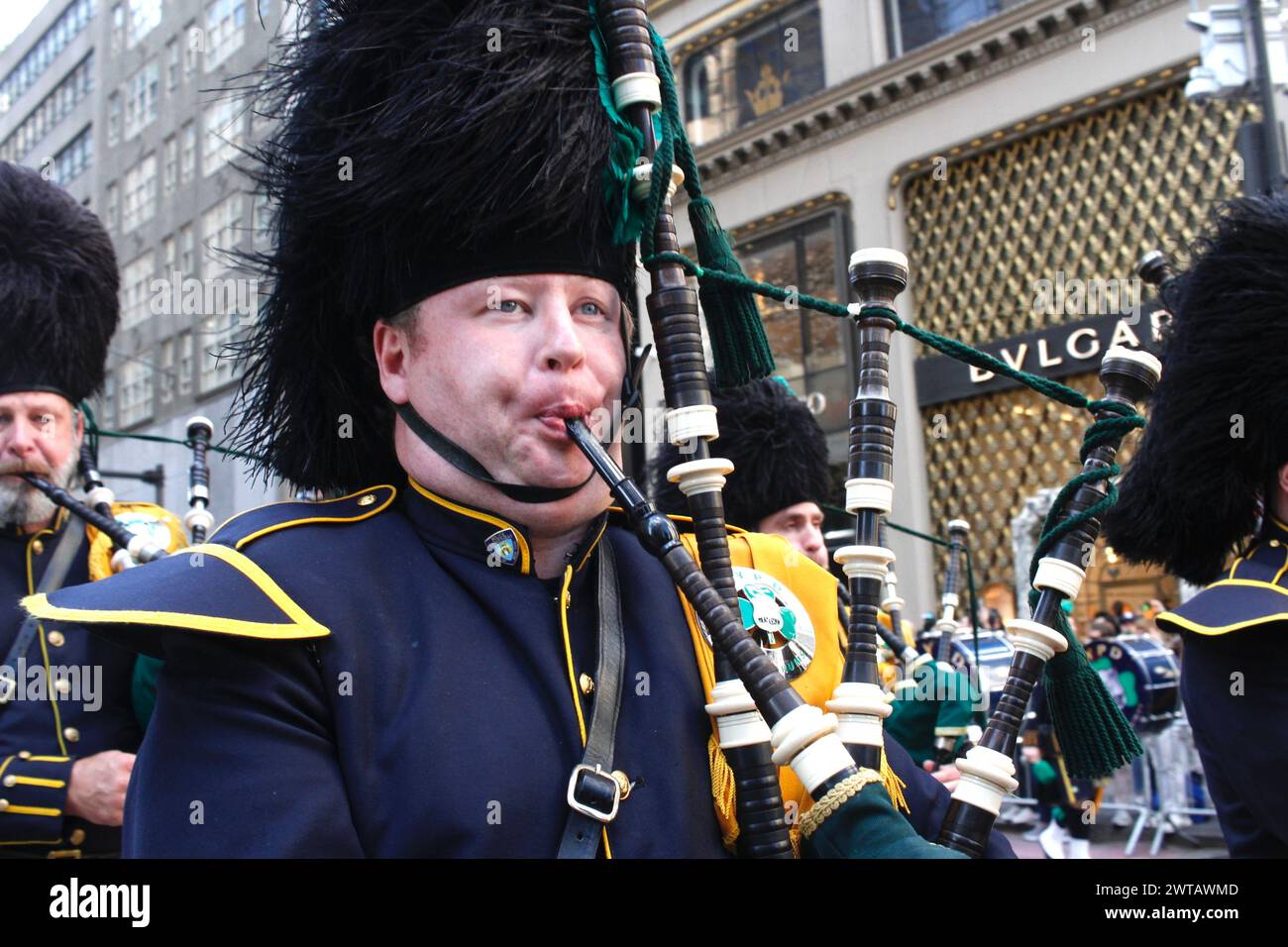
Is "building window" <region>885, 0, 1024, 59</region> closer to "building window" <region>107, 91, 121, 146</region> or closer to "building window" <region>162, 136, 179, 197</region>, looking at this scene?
"building window" <region>162, 136, 179, 197</region>

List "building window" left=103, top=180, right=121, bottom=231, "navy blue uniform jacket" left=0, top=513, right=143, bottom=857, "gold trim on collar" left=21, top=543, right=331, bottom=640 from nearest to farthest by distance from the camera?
"gold trim on collar" left=21, top=543, right=331, bottom=640
"navy blue uniform jacket" left=0, top=513, right=143, bottom=857
"building window" left=103, top=180, right=121, bottom=231

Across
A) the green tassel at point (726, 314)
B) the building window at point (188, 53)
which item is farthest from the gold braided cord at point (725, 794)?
the building window at point (188, 53)

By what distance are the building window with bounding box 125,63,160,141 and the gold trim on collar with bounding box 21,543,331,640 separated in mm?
28978

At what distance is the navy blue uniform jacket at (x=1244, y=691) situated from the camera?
2723 mm

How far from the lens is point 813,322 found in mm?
16047

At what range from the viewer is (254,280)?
2.80 meters

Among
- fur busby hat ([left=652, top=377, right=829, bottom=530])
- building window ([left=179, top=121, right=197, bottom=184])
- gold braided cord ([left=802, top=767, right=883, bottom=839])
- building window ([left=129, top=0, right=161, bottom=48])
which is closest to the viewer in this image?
gold braided cord ([left=802, top=767, right=883, bottom=839])

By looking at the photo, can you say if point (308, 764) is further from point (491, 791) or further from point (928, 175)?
point (928, 175)

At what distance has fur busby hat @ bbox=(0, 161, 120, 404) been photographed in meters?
4.05

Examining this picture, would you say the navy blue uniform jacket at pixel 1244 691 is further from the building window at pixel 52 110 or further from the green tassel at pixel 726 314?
the building window at pixel 52 110

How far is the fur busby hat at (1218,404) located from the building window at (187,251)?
79.0 ft

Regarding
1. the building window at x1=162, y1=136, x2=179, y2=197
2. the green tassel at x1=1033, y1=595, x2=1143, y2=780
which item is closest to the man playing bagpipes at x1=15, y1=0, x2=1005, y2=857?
the green tassel at x1=1033, y1=595, x2=1143, y2=780

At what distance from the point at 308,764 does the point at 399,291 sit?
2.63ft
